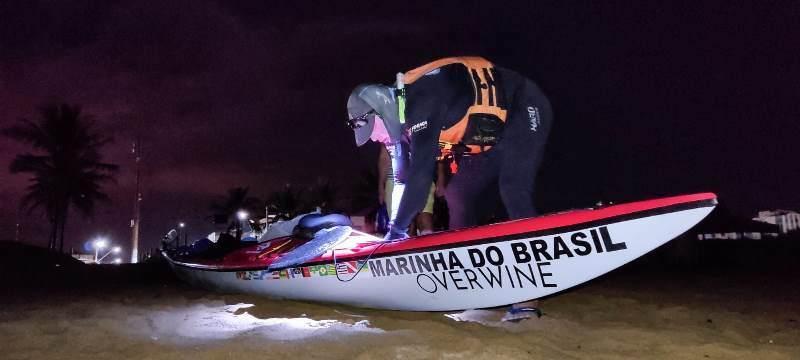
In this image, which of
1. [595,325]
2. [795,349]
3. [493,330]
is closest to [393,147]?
[493,330]

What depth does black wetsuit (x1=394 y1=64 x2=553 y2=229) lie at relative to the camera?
3051 millimetres

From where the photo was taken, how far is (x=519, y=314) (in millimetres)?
3027

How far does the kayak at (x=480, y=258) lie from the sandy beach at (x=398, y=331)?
14 cm

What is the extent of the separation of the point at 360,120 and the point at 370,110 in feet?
0.35

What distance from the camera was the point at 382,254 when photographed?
3.08m

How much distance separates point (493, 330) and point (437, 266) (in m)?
0.46

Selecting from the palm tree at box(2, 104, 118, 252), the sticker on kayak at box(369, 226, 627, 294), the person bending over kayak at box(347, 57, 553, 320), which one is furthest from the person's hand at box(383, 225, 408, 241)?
the palm tree at box(2, 104, 118, 252)

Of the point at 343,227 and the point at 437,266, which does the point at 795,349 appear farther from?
the point at 343,227

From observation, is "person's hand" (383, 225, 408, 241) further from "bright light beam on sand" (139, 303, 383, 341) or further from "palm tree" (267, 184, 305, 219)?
"palm tree" (267, 184, 305, 219)

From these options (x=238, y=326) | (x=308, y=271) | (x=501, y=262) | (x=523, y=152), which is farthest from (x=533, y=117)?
(x=238, y=326)

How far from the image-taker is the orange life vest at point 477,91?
3.10m

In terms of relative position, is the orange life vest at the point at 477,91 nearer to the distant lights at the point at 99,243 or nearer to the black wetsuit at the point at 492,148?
the black wetsuit at the point at 492,148

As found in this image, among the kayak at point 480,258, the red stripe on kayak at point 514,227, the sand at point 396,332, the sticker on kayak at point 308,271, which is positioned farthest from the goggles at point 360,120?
the sand at point 396,332

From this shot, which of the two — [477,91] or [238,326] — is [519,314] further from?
[238,326]
